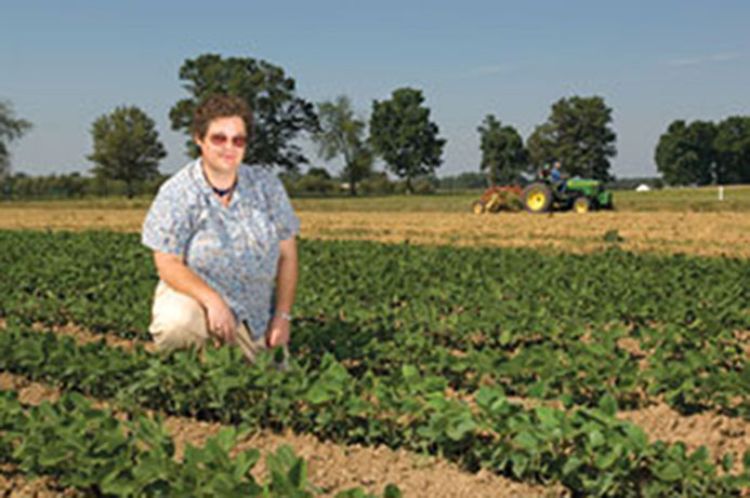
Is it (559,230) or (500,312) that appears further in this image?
(559,230)

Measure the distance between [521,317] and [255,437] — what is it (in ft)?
11.0

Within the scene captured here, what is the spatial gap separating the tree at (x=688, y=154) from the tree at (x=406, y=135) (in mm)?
41122

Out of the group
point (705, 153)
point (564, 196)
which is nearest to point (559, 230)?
point (564, 196)

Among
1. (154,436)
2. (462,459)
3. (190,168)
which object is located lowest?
(462,459)

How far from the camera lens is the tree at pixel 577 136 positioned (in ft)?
317

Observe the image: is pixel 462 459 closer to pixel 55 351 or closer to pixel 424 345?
pixel 424 345

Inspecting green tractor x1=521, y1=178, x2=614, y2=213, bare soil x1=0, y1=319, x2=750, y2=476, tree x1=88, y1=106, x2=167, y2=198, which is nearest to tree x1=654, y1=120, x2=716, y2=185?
tree x1=88, y1=106, x2=167, y2=198

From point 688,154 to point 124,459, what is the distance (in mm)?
118786

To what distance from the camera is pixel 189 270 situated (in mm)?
5047

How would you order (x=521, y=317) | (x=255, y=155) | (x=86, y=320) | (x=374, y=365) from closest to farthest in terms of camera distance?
1. (x=374, y=365)
2. (x=521, y=317)
3. (x=86, y=320)
4. (x=255, y=155)

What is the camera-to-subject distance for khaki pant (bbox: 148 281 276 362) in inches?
198

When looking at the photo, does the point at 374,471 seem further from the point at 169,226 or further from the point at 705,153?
the point at 705,153

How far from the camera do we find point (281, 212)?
17.5 feet

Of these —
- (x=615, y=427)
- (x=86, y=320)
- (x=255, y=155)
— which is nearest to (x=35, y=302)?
(x=86, y=320)
